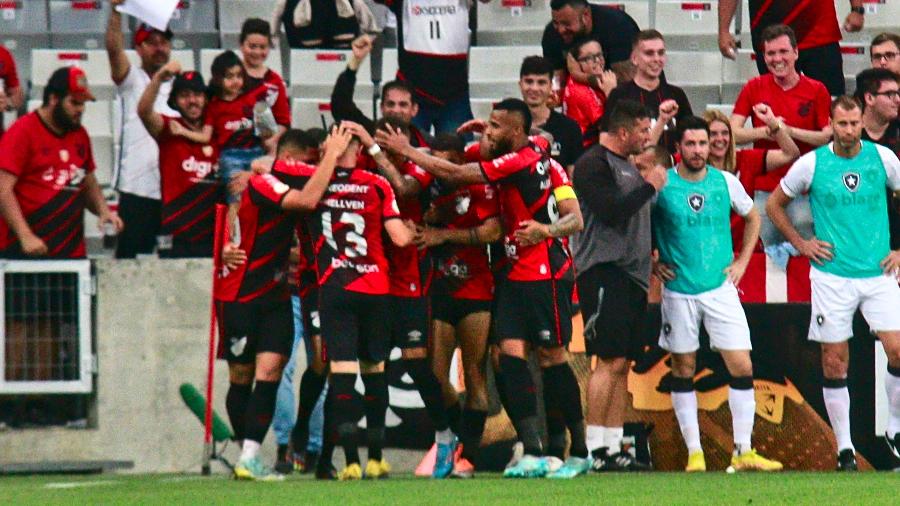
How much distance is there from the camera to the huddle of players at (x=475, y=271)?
9.82 meters

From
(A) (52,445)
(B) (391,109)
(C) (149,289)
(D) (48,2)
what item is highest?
(D) (48,2)

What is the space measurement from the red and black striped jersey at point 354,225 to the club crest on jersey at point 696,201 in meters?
1.95

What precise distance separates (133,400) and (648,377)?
11.4 ft

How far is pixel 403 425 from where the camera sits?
38.7 feet

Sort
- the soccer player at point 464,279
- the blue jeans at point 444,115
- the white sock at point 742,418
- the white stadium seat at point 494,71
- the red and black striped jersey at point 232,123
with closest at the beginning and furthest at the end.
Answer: the soccer player at point 464,279, the white sock at point 742,418, the red and black striped jersey at point 232,123, the blue jeans at point 444,115, the white stadium seat at point 494,71

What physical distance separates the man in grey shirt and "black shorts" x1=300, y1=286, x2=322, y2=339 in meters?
1.55

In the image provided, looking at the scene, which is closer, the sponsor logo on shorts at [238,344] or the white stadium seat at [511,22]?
the sponsor logo on shorts at [238,344]

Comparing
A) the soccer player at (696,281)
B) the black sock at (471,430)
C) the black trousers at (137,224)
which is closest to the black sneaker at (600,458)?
the soccer player at (696,281)

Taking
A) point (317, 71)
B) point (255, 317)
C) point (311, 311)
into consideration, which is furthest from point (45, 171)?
point (317, 71)

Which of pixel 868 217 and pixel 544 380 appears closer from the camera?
pixel 544 380

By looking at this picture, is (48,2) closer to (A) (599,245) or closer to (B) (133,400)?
(B) (133,400)

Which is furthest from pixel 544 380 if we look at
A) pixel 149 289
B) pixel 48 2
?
pixel 48 2

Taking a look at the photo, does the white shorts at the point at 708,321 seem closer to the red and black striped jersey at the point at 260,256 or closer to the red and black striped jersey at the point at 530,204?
the red and black striped jersey at the point at 530,204

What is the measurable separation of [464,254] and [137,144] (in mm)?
3262
